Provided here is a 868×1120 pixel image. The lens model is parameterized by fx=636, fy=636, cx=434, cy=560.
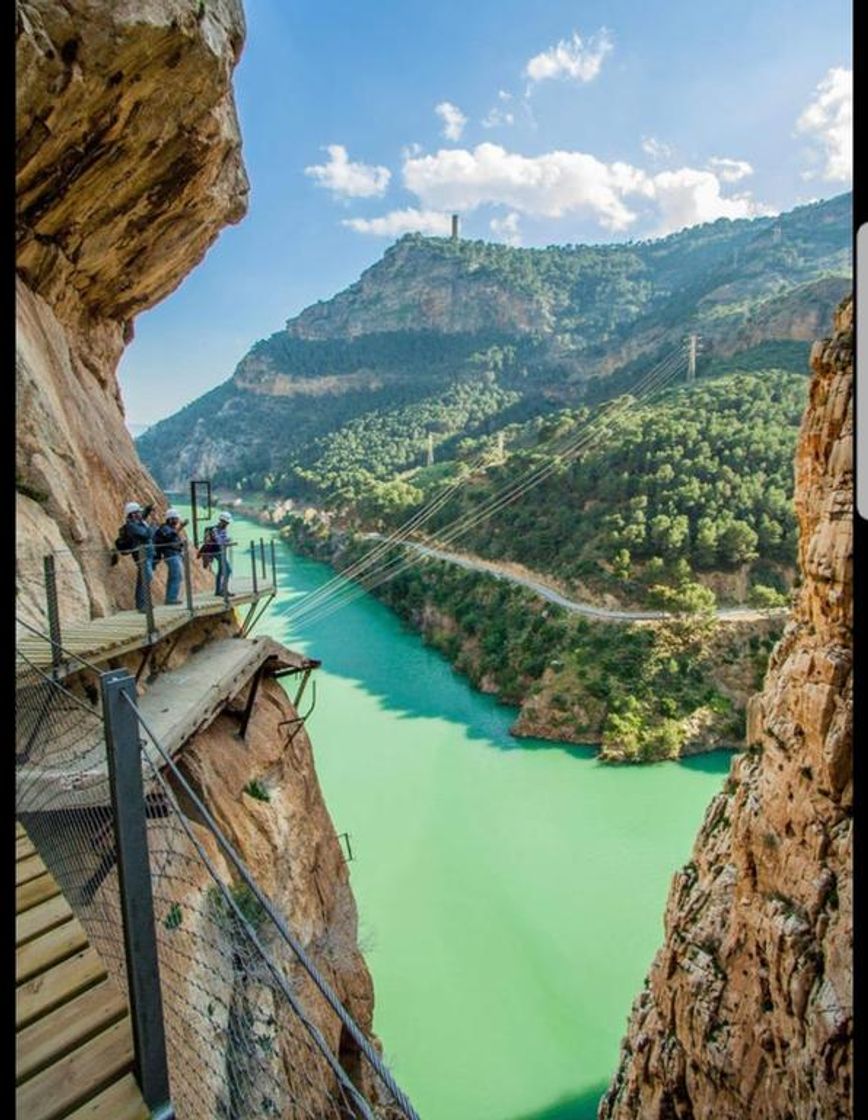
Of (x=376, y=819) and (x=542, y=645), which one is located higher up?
(x=542, y=645)

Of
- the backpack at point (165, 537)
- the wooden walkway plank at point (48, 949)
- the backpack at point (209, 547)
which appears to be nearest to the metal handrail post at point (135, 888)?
the wooden walkway plank at point (48, 949)

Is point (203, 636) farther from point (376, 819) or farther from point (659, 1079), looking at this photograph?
point (376, 819)

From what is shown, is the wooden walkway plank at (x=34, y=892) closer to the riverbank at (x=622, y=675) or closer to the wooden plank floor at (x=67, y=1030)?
the wooden plank floor at (x=67, y=1030)

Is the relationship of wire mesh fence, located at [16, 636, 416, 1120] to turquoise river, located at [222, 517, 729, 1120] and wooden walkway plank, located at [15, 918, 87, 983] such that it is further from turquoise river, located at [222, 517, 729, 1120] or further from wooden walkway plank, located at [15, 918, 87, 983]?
turquoise river, located at [222, 517, 729, 1120]

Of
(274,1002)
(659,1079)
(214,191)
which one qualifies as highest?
(214,191)

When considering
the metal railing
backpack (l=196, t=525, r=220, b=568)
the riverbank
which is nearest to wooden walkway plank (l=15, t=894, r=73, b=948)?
the metal railing

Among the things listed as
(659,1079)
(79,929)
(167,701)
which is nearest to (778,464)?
(659,1079)

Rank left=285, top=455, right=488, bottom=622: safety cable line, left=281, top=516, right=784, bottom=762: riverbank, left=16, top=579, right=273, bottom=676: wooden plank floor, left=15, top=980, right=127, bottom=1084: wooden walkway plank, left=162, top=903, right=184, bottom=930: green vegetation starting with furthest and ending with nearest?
left=285, top=455, right=488, bottom=622: safety cable line → left=281, top=516, right=784, bottom=762: riverbank → left=16, top=579, right=273, bottom=676: wooden plank floor → left=162, top=903, right=184, bottom=930: green vegetation → left=15, top=980, right=127, bottom=1084: wooden walkway plank
